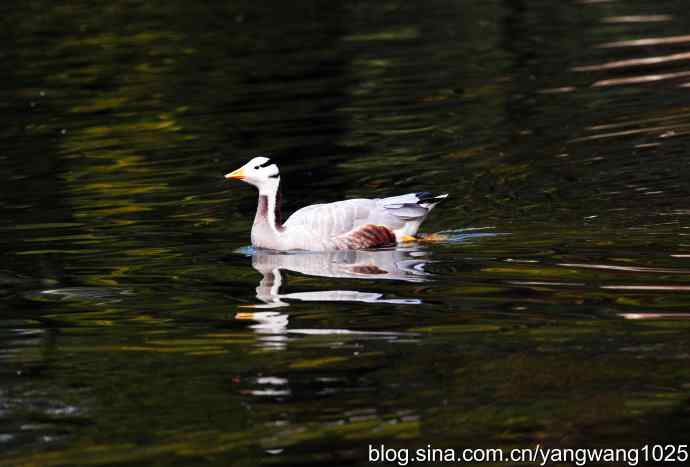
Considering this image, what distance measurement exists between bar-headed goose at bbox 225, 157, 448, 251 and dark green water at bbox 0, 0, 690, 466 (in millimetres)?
244

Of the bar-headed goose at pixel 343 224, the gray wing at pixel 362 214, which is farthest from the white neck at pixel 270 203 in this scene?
the gray wing at pixel 362 214

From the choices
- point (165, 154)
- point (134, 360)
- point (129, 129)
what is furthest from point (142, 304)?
point (129, 129)

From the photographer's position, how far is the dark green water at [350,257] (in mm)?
9812

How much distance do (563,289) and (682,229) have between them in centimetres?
265

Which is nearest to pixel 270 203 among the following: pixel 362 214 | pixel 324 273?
pixel 362 214

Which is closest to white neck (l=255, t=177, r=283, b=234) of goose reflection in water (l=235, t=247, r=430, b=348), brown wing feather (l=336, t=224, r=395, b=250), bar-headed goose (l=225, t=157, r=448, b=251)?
bar-headed goose (l=225, t=157, r=448, b=251)

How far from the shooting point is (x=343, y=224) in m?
15.7

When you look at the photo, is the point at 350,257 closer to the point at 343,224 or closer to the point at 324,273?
the point at 343,224

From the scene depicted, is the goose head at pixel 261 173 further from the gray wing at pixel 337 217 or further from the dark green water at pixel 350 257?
the dark green water at pixel 350 257

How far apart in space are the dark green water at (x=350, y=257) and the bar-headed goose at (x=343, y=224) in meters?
0.24

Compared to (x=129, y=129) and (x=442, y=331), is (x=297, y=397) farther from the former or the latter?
(x=129, y=129)

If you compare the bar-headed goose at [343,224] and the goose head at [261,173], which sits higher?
the goose head at [261,173]

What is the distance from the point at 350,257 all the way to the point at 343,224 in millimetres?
439

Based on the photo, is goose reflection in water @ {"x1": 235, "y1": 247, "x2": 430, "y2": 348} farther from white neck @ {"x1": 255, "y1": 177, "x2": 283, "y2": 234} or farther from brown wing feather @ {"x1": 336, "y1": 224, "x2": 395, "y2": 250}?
white neck @ {"x1": 255, "y1": 177, "x2": 283, "y2": 234}
